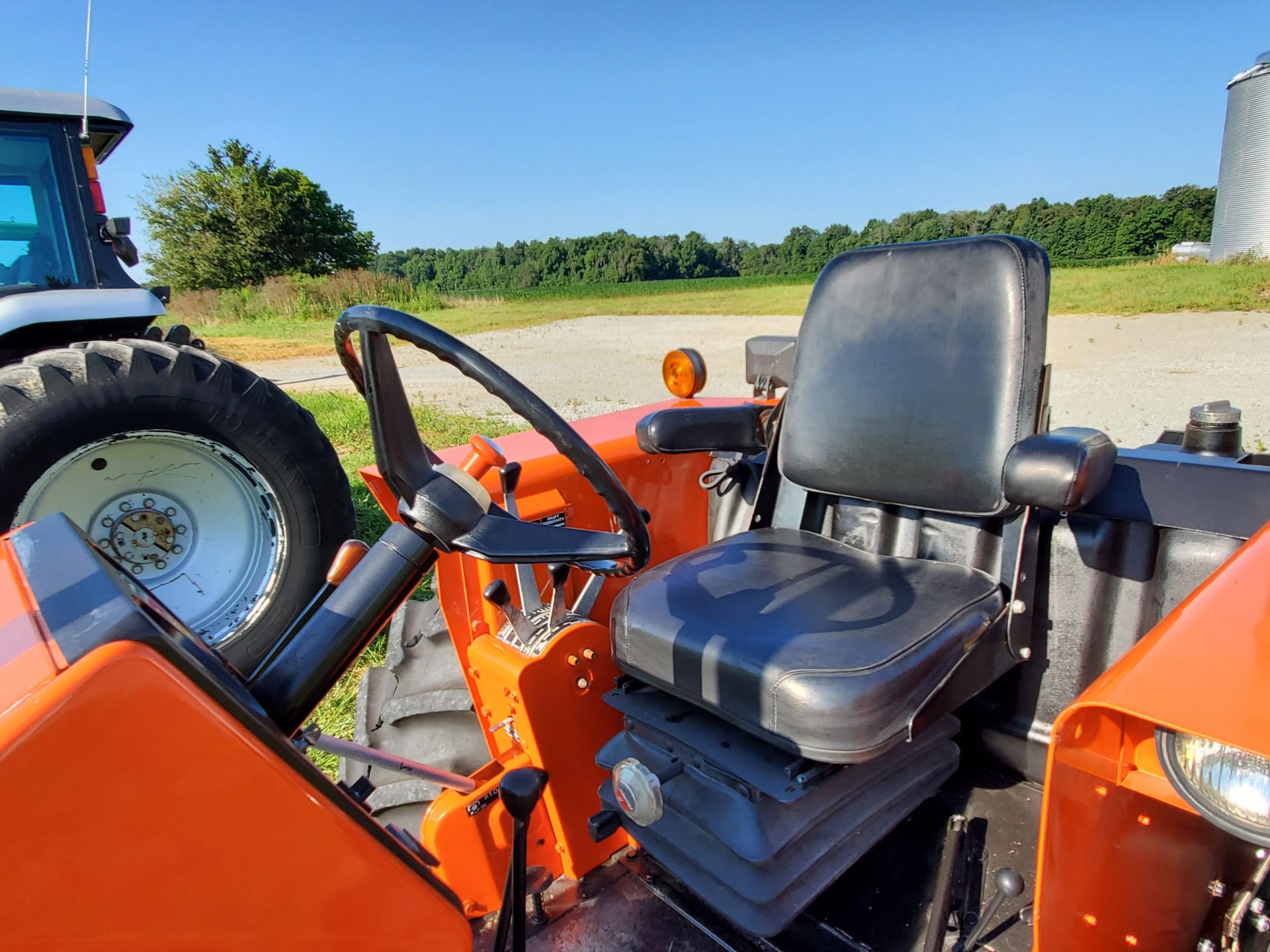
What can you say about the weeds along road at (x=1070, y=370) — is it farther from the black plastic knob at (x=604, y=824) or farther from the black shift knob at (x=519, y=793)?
the black shift knob at (x=519, y=793)

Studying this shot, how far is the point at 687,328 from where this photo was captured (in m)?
16.6

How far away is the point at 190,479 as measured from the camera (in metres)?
2.79

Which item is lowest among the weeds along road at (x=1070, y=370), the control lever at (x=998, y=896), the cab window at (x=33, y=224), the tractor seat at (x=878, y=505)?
the weeds along road at (x=1070, y=370)

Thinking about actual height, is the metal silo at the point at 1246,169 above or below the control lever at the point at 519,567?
above

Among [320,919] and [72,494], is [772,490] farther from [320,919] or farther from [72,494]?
[72,494]

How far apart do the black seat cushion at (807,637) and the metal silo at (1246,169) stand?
21.5 meters

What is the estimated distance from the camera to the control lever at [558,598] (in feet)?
4.65

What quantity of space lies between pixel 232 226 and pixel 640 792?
30.9 meters

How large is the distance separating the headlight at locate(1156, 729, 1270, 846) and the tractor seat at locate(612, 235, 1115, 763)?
41cm

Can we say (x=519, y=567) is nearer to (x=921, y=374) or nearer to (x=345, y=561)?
(x=345, y=561)

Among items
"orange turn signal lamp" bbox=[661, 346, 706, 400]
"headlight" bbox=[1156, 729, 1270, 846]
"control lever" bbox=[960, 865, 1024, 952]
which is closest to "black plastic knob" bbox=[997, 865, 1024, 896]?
"control lever" bbox=[960, 865, 1024, 952]

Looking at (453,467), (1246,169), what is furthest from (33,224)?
(1246,169)

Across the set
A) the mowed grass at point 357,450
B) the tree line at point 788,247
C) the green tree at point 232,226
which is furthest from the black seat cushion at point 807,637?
the green tree at point 232,226

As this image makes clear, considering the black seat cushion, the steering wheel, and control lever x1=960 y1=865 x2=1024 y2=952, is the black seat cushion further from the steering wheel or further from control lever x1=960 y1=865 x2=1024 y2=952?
the steering wheel
